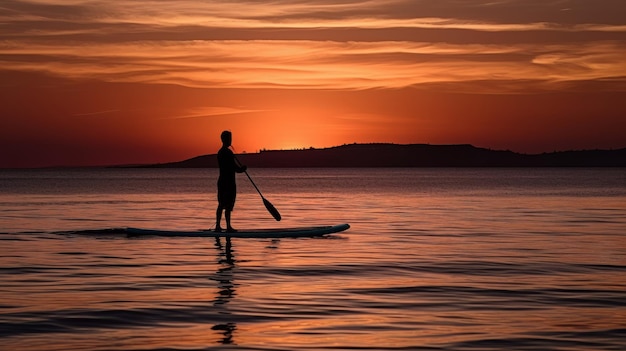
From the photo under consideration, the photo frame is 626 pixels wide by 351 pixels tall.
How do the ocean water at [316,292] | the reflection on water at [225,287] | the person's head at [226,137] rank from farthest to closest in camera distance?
the person's head at [226,137]
the reflection on water at [225,287]
the ocean water at [316,292]

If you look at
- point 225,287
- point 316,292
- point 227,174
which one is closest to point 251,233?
point 227,174

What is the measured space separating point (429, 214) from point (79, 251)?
2264 cm

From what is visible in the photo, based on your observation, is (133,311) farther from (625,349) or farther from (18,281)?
(625,349)

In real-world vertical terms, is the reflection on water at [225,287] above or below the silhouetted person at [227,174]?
below

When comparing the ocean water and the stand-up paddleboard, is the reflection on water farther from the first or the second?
the stand-up paddleboard

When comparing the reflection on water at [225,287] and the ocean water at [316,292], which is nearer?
the ocean water at [316,292]

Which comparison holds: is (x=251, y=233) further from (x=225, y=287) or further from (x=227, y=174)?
(x=225, y=287)

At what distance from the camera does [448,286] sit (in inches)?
640

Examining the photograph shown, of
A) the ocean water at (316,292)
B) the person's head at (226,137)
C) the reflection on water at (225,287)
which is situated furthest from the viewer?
the person's head at (226,137)

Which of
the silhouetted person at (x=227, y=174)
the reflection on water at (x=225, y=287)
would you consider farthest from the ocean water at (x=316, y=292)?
the silhouetted person at (x=227, y=174)

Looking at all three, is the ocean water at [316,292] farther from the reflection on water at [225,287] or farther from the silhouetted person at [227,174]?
the silhouetted person at [227,174]

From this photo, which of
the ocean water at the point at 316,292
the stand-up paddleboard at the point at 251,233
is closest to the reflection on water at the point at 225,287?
the ocean water at the point at 316,292

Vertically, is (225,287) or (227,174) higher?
(227,174)

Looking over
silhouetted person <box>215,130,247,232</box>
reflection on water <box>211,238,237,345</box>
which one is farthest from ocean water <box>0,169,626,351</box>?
silhouetted person <box>215,130,247,232</box>
